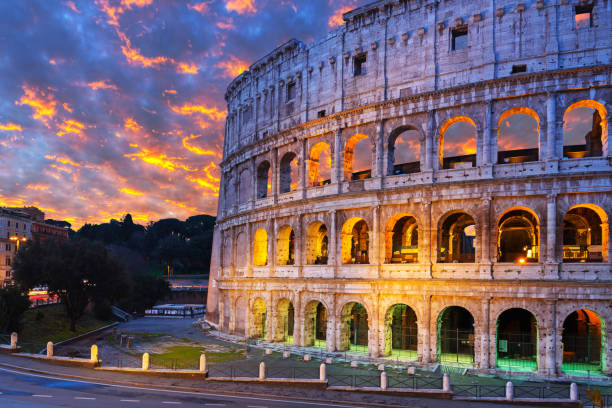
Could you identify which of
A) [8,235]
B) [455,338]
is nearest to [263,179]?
[455,338]

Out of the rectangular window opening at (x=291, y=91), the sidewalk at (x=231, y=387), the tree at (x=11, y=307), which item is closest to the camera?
the sidewalk at (x=231, y=387)

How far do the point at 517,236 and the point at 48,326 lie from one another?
36.3 meters

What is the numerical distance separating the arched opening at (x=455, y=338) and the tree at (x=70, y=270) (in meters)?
29.6

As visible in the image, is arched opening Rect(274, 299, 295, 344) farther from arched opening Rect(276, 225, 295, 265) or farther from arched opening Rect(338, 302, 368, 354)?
arched opening Rect(338, 302, 368, 354)

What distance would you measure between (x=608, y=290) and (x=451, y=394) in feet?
32.4

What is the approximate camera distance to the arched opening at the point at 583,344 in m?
24.7

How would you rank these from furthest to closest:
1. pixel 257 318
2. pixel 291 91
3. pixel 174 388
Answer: pixel 257 318, pixel 291 91, pixel 174 388

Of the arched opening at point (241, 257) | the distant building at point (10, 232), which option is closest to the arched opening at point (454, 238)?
the arched opening at point (241, 257)

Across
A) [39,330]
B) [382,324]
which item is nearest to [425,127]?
[382,324]

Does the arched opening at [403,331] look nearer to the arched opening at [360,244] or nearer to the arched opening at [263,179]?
the arched opening at [360,244]

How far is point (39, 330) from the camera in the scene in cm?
3884

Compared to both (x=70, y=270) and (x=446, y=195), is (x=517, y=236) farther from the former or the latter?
(x=70, y=270)

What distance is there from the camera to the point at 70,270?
135 ft

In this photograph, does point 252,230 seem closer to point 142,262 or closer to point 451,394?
point 451,394
